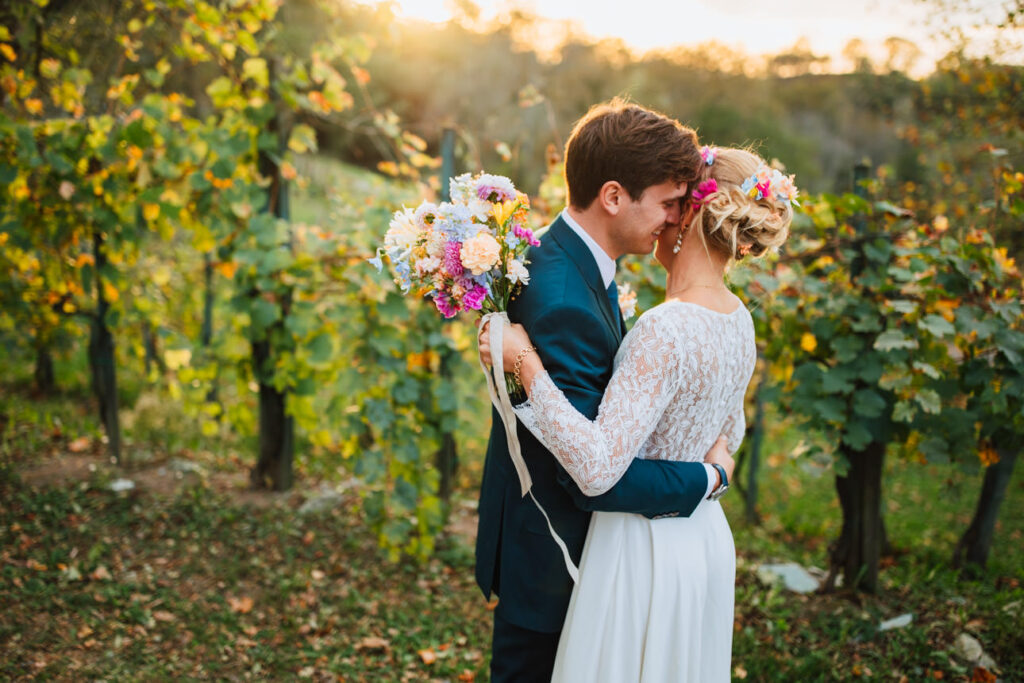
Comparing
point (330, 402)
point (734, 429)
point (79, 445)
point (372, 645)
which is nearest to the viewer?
point (734, 429)

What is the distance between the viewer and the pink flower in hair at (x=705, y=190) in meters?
1.75

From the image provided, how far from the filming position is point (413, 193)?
12.7ft

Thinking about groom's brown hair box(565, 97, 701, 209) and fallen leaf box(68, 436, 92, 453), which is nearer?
groom's brown hair box(565, 97, 701, 209)

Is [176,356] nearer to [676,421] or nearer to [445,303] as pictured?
[445,303]

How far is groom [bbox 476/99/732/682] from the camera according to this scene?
1.63 meters

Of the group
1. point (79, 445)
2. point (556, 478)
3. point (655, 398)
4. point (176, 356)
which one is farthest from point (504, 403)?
point (79, 445)

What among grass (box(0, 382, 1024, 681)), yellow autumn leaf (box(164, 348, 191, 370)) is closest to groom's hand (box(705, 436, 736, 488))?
grass (box(0, 382, 1024, 681))

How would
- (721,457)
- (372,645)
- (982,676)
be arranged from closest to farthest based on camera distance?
(721,457) → (982,676) → (372,645)

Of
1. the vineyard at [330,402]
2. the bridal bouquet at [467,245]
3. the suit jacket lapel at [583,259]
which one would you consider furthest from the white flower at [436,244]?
the vineyard at [330,402]

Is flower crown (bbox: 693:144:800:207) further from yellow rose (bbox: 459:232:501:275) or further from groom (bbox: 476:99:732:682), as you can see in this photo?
yellow rose (bbox: 459:232:501:275)

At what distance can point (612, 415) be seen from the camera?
5.10 ft

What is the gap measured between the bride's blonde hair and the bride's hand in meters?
0.59

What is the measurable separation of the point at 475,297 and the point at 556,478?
0.56 metres

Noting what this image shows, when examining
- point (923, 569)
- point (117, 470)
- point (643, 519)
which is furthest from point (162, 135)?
point (923, 569)
